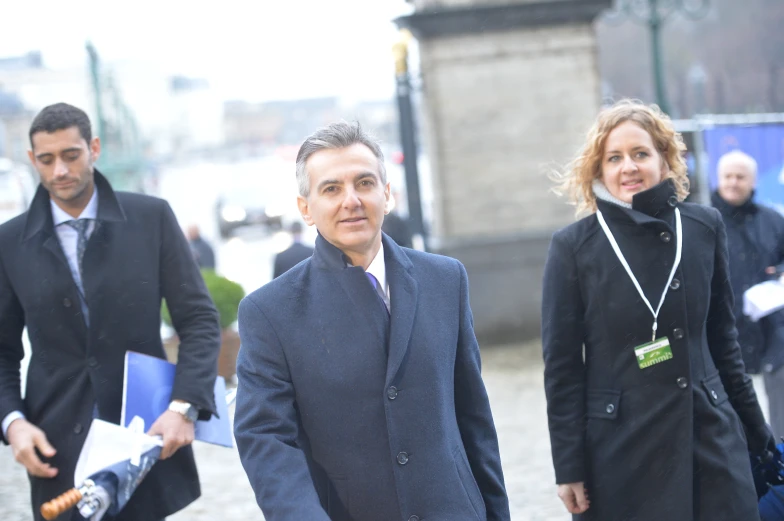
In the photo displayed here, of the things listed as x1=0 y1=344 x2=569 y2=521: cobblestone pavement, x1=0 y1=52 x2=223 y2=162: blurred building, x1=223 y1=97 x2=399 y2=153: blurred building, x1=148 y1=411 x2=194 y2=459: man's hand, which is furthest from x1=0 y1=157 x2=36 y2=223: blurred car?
x1=223 y1=97 x2=399 y2=153: blurred building

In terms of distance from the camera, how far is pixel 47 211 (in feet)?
13.1

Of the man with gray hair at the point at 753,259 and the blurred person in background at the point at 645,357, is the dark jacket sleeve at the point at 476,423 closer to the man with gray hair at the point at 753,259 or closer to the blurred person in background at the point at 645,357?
the blurred person in background at the point at 645,357

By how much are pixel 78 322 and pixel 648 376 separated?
6.60ft

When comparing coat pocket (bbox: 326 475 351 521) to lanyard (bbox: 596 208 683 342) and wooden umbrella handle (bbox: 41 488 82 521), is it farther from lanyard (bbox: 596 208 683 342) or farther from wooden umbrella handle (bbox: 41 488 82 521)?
lanyard (bbox: 596 208 683 342)

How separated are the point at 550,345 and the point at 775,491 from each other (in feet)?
3.03

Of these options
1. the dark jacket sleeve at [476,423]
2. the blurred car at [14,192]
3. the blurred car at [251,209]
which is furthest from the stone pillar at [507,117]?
the blurred car at [251,209]

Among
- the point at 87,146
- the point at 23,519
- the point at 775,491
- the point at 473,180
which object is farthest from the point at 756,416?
the point at 473,180

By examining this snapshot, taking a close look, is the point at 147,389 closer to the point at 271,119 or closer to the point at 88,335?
the point at 88,335

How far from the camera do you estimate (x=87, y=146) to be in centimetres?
404

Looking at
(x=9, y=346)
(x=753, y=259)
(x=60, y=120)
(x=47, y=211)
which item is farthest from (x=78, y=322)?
(x=753, y=259)

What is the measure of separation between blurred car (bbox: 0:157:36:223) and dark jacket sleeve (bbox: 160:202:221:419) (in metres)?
12.5

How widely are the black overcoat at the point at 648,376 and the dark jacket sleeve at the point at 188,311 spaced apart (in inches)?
49.1

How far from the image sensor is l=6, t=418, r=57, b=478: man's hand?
12.4 feet

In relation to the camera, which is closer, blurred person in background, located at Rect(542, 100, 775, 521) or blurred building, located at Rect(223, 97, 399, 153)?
blurred person in background, located at Rect(542, 100, 775, 521)
